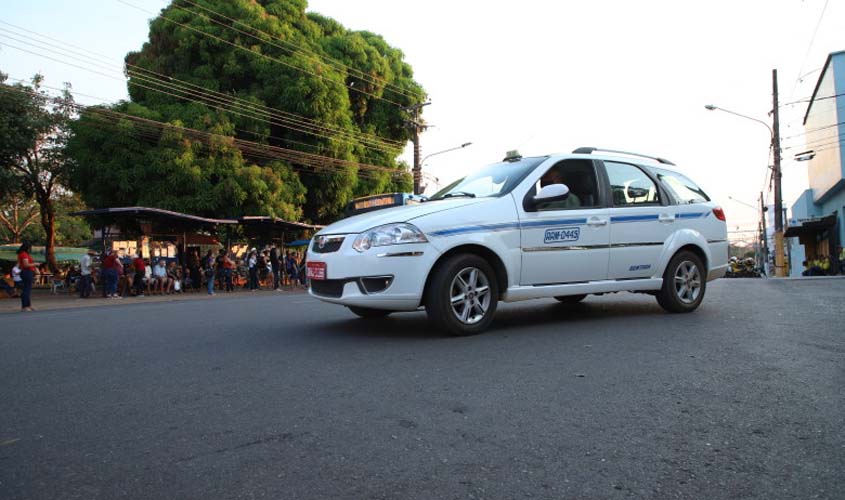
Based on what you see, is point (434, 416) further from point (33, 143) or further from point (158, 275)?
point (33, 143)

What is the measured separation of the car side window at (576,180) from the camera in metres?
6.20

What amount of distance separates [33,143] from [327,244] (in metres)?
23.8

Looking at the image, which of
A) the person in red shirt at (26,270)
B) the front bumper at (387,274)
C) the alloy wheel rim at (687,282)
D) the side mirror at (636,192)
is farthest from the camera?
the person in red shirt at (26,270)

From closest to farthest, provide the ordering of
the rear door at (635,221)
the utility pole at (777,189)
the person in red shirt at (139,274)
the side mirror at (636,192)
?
the rear door at (635,221), the side mirror at (636,192), the person in red shirt at (139,274), the utility pole at (777,189)

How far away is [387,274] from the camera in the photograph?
521cm

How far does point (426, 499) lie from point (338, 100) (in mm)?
26443

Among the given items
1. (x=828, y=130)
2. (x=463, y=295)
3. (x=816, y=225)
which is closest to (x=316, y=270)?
(x=463, y=295)

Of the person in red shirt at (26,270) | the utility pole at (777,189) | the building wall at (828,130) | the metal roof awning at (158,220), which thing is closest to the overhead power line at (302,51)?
the metal roof awning at (158,220)

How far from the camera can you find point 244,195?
2302 cm

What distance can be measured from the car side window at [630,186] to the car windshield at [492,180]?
89cm

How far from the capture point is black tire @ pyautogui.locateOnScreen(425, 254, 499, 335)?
5.24 m

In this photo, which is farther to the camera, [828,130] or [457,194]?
[828,130]

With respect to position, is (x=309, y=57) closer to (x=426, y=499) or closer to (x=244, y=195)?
(x=244, y=195)

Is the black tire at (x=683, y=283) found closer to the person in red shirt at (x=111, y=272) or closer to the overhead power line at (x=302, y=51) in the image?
the person in red shirt at (x=111, y=272)
